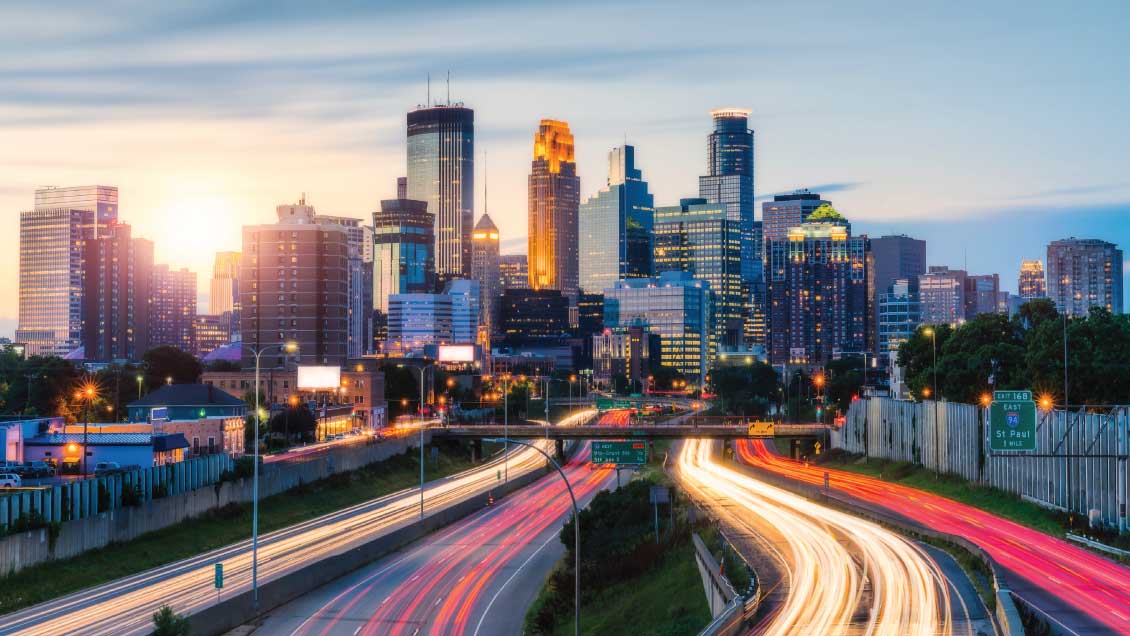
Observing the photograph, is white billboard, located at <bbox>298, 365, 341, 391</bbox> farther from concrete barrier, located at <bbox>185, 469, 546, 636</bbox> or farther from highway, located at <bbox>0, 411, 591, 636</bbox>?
concrete barrier, located at <bbox>185, 469, 546, 636</bbox>

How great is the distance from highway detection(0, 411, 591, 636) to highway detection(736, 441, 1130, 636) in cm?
3785

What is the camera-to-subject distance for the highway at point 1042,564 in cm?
4514

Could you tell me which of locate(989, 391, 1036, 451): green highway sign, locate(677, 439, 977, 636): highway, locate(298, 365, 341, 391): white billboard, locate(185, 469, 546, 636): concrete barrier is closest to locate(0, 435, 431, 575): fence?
locate(185, 469, 546, 636): concrete barrier

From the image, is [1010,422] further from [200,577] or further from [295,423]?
[295,423]

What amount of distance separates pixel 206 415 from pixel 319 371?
32297 mm

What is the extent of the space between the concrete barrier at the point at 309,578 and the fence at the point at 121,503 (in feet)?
43.0

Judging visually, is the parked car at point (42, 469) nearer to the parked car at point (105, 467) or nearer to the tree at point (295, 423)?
the parked car at point (105, 467)

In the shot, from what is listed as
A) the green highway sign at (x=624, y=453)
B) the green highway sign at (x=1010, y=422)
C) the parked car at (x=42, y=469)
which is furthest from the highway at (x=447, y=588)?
the parked car at (x=42, y=469)

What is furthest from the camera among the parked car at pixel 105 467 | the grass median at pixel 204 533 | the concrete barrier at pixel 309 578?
the parked car at pixel 105 467

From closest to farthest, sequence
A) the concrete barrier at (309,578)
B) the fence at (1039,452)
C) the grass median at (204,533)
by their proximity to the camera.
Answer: the concrete barrier at (309,578), the grass median at (204,533), the fence at (1039,452)

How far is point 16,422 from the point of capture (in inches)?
4176

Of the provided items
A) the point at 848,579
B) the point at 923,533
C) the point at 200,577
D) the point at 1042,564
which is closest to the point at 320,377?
the point at 200,577

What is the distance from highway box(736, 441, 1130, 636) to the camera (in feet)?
148

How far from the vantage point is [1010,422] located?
6888cm
